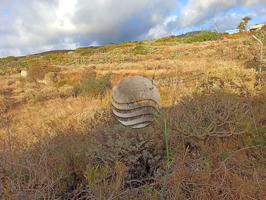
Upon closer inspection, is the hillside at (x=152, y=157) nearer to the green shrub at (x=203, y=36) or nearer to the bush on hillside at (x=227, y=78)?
the green shrub at (x=203, y=36)

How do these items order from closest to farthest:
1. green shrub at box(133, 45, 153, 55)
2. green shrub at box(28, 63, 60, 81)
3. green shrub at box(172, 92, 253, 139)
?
green shrub at box(172, 92, 253, 139) < green shrub at box(28, 63, 60, 81) < green shrub at box(133, 45, 153, 55)

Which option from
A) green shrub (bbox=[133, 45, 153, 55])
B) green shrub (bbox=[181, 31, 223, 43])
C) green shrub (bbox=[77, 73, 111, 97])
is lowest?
green shrub (bbox=[77, 73, 111, 97])

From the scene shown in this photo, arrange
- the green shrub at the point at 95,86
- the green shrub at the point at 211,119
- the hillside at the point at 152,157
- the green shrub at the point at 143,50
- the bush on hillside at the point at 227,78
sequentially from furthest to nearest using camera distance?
the green shrub at the point at 143,50 < the green shrub at the point at 95,86 < the bush on hillside at the point at 227,78 < the green shrub at the point at 211,119 < the hillside at the point at 152,157

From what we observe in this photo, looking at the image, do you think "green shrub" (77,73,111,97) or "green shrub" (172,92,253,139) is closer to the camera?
"green shrub" (172,92,253,139)

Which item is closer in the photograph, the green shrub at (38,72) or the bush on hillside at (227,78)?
the bush on hillside at (227,78)

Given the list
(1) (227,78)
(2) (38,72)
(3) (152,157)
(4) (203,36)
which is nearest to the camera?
(3) (152,157)

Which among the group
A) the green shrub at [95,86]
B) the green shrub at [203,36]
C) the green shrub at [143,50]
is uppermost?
the green shrub at [203,36]

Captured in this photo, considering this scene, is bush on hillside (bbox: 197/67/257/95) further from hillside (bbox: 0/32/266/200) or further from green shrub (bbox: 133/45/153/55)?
green shrub (bbox: 133/45/153/55)

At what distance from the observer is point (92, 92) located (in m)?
12.0

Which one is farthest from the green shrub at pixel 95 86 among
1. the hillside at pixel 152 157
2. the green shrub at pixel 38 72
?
the green shrub at pixel 38 72

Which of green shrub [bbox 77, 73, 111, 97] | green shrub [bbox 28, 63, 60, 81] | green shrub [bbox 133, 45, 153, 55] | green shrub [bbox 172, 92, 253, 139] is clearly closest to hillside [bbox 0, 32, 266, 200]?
green shrub [bbox 172, 92, 253, 139]

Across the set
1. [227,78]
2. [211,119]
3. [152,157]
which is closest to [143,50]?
[227,78]

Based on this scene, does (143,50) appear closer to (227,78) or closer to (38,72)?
(38,72)

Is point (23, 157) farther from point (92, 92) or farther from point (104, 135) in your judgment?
point (92, 92)
